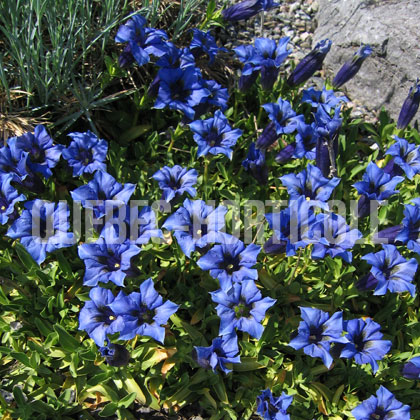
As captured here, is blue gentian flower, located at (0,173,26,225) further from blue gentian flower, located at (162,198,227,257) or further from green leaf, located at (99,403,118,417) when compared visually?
green leaf, located at (99,403,118,417)

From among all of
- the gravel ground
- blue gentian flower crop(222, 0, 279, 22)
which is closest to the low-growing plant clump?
blue gentian flower crop(222, 0, 279, 22)

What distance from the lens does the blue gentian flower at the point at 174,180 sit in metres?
2.91

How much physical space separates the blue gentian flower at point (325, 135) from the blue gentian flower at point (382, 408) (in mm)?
1259

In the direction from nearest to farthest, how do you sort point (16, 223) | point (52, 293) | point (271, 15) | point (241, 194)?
point (16, 223), point (52, 293), point (241, 194), point (271, 15)

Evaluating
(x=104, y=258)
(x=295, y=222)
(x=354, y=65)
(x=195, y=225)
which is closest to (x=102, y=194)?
(x=104, y=258)

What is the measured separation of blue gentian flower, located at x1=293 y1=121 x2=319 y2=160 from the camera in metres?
3.20

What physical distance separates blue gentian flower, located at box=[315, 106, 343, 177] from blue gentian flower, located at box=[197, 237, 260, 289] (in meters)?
0.78

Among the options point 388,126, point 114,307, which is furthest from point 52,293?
point 388,126

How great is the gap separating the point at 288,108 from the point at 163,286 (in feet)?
4.34

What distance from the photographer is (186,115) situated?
3268mm

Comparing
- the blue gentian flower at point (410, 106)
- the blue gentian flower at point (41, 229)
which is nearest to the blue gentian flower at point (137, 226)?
the blue gentian flower at point (41, 229)

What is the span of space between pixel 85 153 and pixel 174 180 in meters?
0.56

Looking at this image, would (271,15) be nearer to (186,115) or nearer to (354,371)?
(186,115)

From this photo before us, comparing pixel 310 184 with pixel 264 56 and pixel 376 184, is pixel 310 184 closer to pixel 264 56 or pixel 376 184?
pixel 376 184
